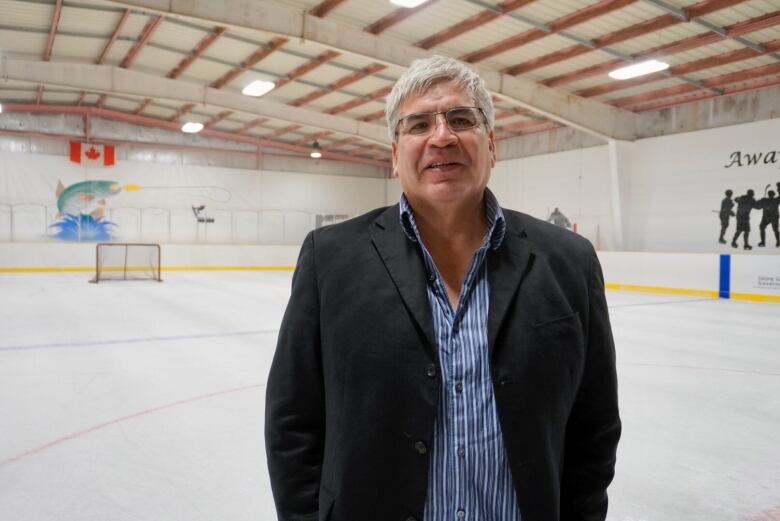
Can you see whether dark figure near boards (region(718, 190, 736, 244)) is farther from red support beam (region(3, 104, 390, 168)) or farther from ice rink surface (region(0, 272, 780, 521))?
red support beam (region(3, 104, 390, 168))

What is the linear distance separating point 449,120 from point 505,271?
0.44 metres

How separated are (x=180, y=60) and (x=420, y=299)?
54.4ft

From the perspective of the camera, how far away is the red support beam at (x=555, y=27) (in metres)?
11.1

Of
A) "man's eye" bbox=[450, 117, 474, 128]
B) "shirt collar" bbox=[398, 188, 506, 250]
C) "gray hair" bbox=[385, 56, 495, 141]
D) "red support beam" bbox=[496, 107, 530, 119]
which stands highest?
"red support beam" bbox=[496, 107, 530, 119]

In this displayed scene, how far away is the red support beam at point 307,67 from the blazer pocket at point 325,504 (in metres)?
14.5

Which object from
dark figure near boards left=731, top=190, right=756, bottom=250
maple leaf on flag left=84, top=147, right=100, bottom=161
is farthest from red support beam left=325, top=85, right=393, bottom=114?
dark figure near boards left=731, top=190, right=756, bottom=250

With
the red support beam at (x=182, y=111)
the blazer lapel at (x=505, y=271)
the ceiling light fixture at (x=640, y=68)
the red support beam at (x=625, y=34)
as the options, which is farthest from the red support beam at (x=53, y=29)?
the blazer lapel at (x=505, y=271)

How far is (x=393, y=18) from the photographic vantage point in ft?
40.6

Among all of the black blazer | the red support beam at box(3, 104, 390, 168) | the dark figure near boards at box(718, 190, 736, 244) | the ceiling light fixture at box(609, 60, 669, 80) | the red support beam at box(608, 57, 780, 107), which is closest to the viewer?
the black blazer

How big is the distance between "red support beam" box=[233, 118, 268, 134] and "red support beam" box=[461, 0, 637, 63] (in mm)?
10994

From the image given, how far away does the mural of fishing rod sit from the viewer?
21672 mm

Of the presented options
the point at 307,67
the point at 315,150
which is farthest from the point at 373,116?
the point at 307,67

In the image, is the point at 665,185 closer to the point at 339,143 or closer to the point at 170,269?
the point at 339,143

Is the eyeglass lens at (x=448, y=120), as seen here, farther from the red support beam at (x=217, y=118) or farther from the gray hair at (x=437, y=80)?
the red support beam at (x=217, y=118)
